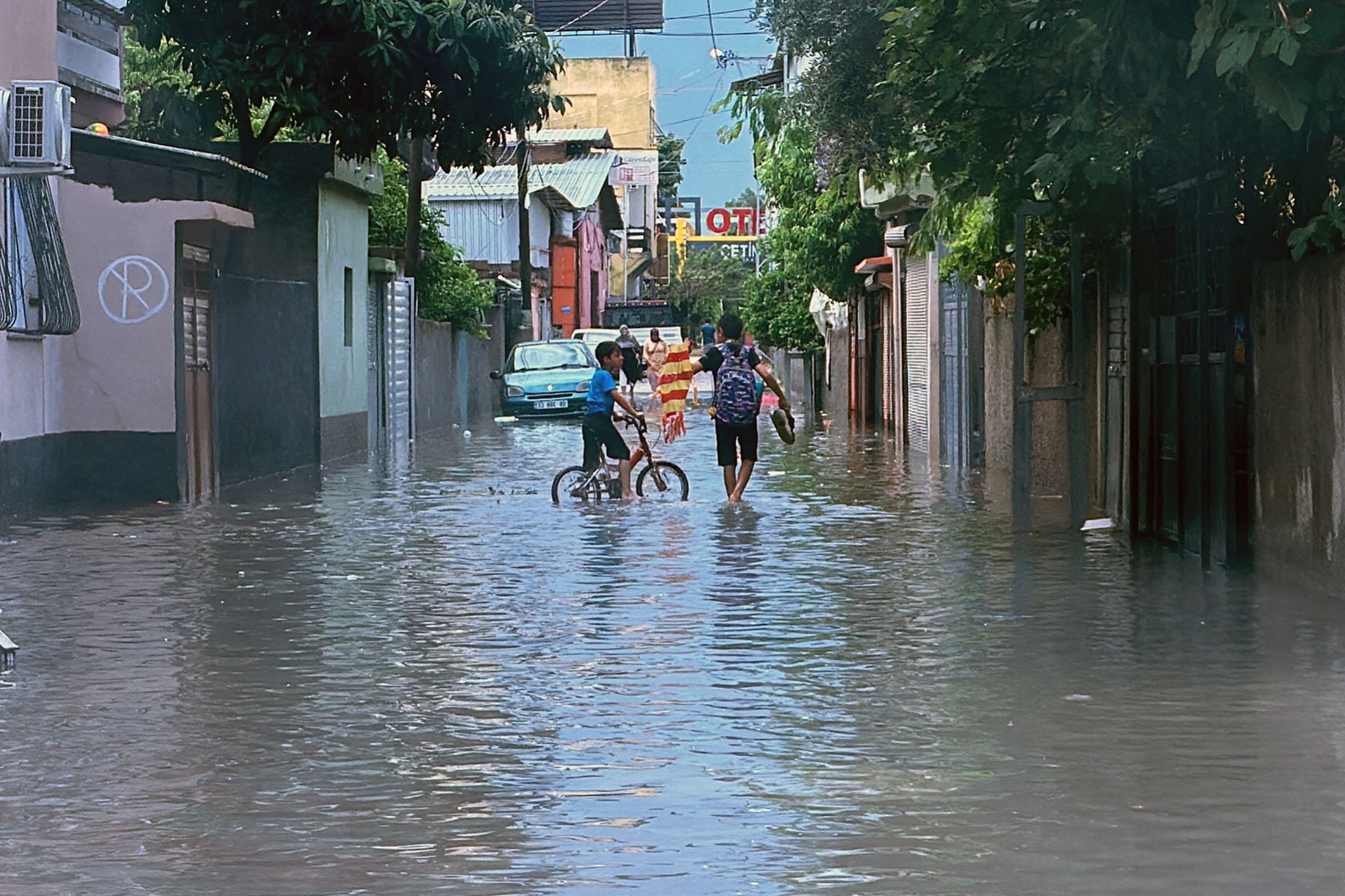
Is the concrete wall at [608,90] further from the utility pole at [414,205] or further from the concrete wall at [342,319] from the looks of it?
the concrete wall at [342,319]

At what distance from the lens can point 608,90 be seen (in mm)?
97812

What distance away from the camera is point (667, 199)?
454 ft

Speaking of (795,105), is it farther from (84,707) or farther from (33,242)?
(84,707)

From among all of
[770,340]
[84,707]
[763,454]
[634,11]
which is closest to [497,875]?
[84,707]

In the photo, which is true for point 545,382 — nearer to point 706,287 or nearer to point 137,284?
point 137,284

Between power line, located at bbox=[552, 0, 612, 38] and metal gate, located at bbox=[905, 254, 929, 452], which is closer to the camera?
metal gate, located at bbox=[905, 254, 929, 452]

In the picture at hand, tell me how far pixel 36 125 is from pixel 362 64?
1217 centimetres

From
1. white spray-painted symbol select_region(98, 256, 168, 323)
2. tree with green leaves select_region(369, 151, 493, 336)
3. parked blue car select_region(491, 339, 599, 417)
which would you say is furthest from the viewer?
parked blue car select_region(491, 339, 599, 417)

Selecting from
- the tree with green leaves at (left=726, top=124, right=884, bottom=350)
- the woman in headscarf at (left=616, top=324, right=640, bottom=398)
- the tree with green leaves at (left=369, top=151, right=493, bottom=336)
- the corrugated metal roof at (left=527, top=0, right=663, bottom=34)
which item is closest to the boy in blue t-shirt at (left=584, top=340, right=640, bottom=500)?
the woman in headscarf at (left=616, top=324, right=640, bottom=398)

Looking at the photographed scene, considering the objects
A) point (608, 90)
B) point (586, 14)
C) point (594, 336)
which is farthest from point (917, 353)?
point (608, 90)

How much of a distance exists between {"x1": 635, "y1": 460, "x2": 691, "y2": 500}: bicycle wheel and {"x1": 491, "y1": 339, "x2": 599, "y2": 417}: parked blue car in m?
21.9

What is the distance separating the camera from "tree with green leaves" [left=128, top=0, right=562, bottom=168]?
25.7 m

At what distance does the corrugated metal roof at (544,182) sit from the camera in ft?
206

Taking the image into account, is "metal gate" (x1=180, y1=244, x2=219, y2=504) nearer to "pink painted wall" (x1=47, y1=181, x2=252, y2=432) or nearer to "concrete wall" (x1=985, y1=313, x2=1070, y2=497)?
"pink painted wall" (x1=47, y1=181, x2=252, y2=432)
